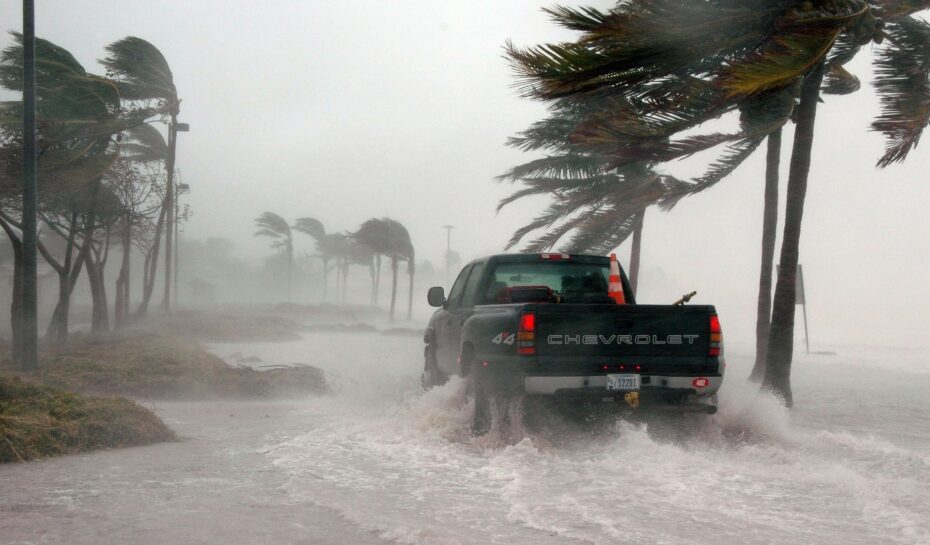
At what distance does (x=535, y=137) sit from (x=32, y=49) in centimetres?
1158

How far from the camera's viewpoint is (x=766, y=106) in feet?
42.4

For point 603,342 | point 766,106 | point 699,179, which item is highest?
point 766,106

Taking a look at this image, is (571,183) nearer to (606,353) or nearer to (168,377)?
(168,377)

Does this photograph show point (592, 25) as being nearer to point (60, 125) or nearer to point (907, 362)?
point (60, 125)

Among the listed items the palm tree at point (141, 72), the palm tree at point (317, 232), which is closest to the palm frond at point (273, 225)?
the palm tree at point (317, 232)

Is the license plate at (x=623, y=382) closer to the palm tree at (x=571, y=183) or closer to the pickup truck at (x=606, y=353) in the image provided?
the pickup truck at (x=606, y=353)

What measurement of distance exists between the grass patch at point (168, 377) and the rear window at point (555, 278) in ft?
17.7

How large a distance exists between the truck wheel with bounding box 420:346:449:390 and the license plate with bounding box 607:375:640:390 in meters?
3.54

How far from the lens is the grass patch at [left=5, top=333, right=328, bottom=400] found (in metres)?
13.6

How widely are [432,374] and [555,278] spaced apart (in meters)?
2.47

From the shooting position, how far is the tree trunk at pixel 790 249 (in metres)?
12.6

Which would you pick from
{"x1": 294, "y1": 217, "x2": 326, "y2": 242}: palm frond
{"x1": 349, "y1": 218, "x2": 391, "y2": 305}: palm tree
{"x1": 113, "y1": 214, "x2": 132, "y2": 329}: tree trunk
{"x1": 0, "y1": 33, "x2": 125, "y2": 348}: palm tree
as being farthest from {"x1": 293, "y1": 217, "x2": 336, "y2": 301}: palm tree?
{"x1": 0, "y1": 33, "x2": 125, "y2": 348}: palm tree

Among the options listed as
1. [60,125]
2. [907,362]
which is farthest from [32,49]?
[907,362]

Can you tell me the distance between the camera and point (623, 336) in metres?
8.00
